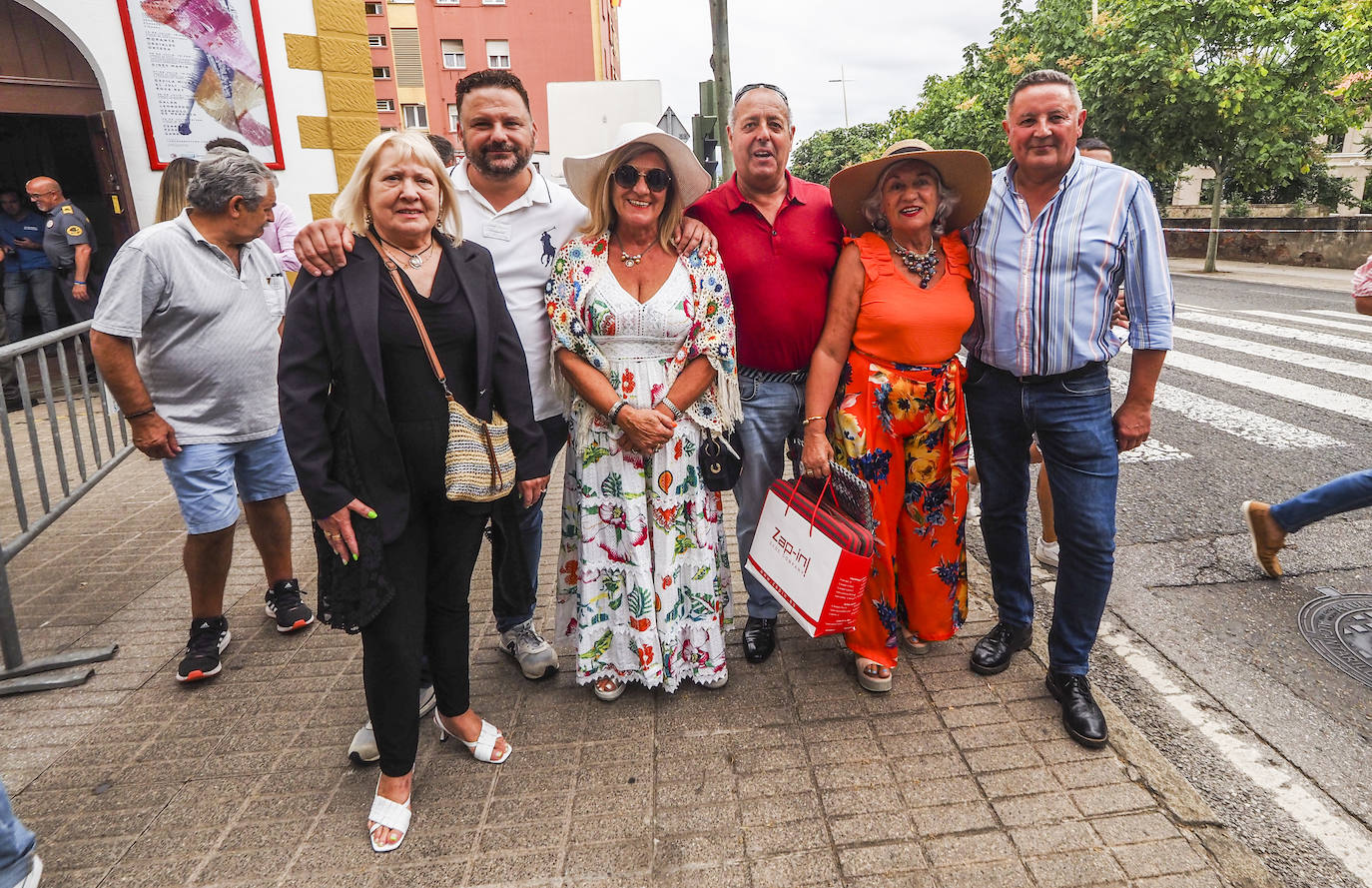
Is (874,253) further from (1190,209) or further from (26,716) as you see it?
(1190,209)

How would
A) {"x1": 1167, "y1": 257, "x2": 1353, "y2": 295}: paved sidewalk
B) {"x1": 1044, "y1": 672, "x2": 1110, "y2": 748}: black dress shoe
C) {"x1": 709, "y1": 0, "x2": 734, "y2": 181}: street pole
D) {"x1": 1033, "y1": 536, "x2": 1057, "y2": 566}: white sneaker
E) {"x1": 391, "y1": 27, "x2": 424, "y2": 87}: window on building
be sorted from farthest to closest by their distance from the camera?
{"x1": 391, "y1": 27, "x2": 424, "y2": 87}: window on building
{"x1": 1167, "y1": 257, "x2": 1353, "y2": 295}: paved sidewalk
{"x1": 709, "y1": 0, "x2": 734, "y2": 181}: street pole
{"x1": 1033, "y1": 536, "x2": 1057, "y2": 566}: white sneaker
{"x1": 1044, "y1": 672, "x2": 1110, "y2": 748}: black dress shoe

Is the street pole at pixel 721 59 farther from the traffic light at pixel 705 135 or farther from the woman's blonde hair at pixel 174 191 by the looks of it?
the woman's blonde hair at pixel 174 191

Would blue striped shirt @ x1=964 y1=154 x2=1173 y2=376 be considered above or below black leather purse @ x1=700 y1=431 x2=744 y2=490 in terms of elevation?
above

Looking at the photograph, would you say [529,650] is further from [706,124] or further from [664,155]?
[706,124]

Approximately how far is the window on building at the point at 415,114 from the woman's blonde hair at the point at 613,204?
40614mm

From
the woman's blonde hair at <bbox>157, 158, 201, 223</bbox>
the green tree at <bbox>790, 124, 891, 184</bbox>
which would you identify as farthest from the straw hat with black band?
the green tree at <bbox>790, 124, 891, 184</bbox>

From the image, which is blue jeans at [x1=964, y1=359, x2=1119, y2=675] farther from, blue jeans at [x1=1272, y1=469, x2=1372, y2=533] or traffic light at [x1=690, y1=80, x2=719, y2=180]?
traffic light at [x1=690, y1=80, x2=719, y2=180]

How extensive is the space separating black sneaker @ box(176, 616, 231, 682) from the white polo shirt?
173cm

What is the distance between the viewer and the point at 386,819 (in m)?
2.39

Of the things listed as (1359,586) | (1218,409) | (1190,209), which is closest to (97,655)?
(1359,586)

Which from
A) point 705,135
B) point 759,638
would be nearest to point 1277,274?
point 705,135

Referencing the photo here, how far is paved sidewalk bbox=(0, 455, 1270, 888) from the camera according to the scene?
2223mm

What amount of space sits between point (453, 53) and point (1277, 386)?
125ft

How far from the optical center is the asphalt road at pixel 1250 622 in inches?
93.7
